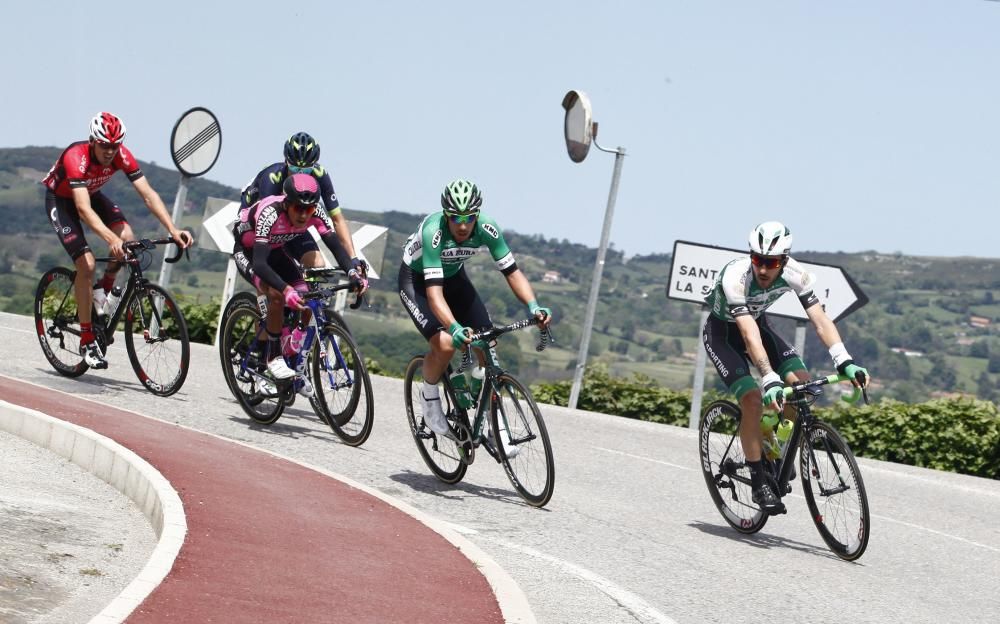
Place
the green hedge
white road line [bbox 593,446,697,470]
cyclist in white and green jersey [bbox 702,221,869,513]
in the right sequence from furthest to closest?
the green hedge, white road line [bbox 593,446,697,470], cyclist in white and green jersey [bbox 702,221,869,513]

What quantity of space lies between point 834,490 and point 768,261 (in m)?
1.56

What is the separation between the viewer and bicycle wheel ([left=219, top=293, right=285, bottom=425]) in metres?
11.3

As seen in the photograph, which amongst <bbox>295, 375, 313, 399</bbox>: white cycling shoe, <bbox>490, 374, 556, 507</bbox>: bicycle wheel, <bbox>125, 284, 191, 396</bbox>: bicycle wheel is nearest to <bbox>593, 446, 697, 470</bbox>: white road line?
<bbox>295, 375, 313, 399</bbox>: white cycling shoe

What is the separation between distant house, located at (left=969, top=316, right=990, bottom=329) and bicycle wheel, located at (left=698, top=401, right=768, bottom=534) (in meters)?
143

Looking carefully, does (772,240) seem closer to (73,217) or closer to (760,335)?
(760,335)

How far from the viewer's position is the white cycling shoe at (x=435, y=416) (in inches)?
378

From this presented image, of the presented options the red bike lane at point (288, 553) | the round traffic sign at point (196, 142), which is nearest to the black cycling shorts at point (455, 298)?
the red bike lane at point (288, 553)

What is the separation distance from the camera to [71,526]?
6.94m

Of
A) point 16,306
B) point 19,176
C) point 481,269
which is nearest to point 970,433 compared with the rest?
point 16,306

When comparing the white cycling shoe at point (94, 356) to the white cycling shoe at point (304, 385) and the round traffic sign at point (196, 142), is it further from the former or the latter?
the round traffic sign at point (196, 142)

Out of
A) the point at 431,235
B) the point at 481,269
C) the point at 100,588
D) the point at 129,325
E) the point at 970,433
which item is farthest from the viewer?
the point at 481,269

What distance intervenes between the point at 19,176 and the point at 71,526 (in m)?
114

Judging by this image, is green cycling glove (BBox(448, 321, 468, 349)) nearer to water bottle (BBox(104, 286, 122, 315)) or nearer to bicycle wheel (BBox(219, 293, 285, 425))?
bicycle wheel (BBox(219, 293, 285, 425))

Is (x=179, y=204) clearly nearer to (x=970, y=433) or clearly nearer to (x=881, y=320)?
(x=970, y=433)
